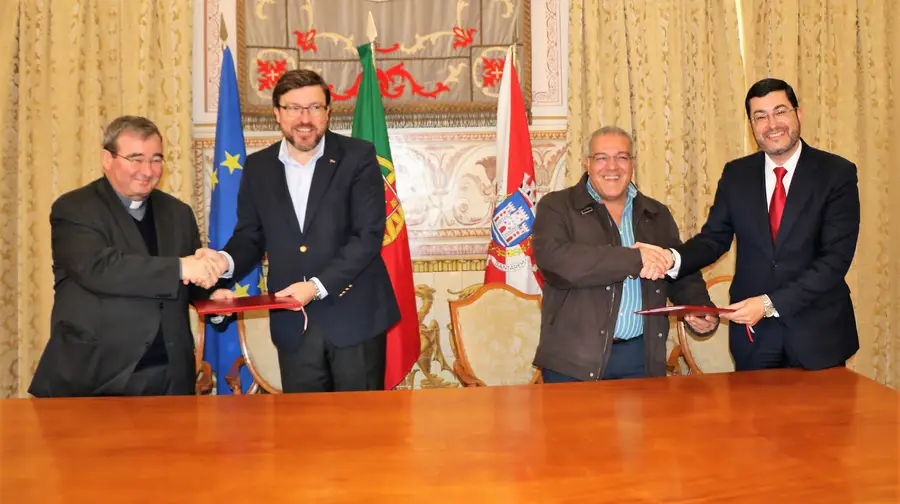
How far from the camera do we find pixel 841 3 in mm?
5281

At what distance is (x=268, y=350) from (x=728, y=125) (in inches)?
126

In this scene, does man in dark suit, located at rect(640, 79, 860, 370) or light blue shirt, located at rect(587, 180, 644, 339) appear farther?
light blue shirt, located at rect(587, 180, 644, 339)

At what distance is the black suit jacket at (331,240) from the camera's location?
10.6 feet

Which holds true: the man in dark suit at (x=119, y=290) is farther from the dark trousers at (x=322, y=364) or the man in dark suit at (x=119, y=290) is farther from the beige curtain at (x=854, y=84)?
the beige curtain at (x=854, y=84)

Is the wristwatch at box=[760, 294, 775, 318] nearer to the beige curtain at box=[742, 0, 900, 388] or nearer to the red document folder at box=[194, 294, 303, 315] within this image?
the red document folder at box=[194, 294, 303, 315]

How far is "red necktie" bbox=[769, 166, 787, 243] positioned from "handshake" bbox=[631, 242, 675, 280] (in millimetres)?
414

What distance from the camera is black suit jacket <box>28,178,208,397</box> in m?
2.86

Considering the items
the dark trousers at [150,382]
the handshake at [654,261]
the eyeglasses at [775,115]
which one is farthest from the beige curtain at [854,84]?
the dark trousers at [150,382]

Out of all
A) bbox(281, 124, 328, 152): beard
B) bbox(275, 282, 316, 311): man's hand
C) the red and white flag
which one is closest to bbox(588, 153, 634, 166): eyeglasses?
bbox(281, 124, 328, 152): beard

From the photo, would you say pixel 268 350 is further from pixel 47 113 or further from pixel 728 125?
pixel 728 125

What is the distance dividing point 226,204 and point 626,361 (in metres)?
2.59

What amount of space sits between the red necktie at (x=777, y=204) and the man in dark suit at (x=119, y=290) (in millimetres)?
2161

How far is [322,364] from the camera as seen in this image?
3234mm

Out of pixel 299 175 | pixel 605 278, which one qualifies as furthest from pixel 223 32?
pixel 605 278
